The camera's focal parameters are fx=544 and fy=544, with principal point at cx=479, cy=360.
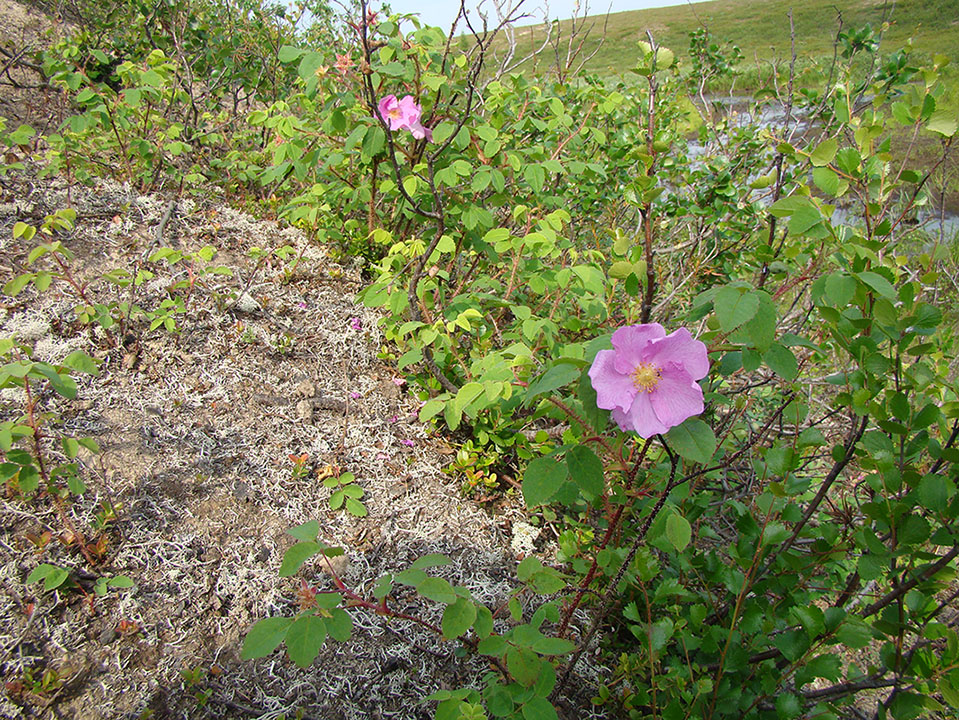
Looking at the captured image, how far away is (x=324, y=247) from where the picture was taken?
3.05 meters

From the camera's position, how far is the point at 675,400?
863mm

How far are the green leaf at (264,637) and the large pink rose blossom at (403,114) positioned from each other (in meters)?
1.70

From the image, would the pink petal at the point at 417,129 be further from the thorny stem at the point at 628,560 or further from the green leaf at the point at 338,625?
the green leaf at the point at 338,625

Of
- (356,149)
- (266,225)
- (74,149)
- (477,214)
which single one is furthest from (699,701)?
(74,149)

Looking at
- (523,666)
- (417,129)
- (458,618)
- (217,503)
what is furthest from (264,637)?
(417,129)

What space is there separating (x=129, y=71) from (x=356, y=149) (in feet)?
3.55

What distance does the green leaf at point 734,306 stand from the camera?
2.56ft

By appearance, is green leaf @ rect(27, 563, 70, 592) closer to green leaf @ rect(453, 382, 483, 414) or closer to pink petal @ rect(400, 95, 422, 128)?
green leaf @ rect(453, 382, 483, 414)

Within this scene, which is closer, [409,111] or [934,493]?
[934,493]

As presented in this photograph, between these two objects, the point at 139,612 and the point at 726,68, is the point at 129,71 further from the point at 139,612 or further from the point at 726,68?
the point at 726,68

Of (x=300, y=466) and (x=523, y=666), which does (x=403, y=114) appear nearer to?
(x=300, y=466)

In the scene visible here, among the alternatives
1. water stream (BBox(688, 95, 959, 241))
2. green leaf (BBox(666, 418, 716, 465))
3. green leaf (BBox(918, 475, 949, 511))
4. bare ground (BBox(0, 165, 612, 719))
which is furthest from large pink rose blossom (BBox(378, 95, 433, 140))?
green leaf (BBox(918, 475, 949, 511))

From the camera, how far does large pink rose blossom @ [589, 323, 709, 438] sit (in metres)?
0.85

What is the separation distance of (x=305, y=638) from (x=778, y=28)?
1108 inches
